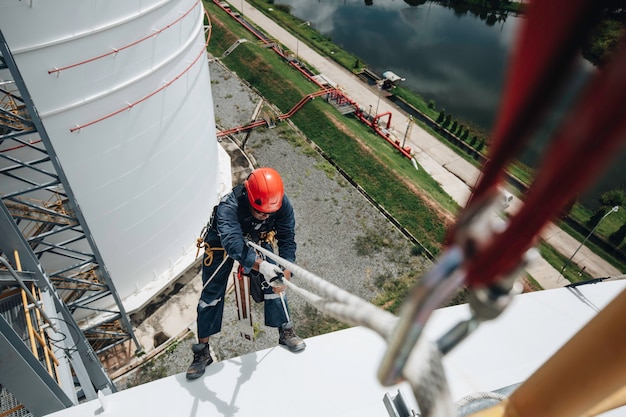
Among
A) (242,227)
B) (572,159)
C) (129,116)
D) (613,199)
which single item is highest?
(572,159)

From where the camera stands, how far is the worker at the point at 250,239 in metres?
5.66

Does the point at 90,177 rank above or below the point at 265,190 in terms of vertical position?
below

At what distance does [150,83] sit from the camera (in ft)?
27.5

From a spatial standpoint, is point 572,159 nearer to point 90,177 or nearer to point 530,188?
point 530,188

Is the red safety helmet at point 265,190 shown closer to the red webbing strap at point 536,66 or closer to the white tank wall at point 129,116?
the white tank wall at point 129,116

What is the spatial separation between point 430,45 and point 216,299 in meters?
38.1

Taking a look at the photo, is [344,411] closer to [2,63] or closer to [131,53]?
[2,63]

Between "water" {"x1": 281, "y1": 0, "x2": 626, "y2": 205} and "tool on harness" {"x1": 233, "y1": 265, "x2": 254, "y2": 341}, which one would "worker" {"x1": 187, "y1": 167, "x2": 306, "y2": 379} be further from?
"water" {"x1": 281, "y1": 0, "x2": 626, "y2": 205}

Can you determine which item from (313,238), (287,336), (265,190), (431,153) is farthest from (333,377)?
(431,153)

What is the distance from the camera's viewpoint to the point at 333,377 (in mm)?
4508

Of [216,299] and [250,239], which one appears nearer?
[250,239]

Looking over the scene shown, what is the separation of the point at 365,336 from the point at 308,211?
10158mm

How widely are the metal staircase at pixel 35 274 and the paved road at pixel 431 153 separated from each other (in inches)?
363

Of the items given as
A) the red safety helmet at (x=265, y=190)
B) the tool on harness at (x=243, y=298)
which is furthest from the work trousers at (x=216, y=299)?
the red safety helmet at (x=265, y=190)
